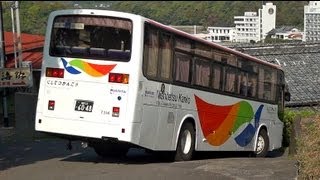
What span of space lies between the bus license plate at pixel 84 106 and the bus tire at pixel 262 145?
7368mm

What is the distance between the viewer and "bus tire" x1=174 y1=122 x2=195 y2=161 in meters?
12.8

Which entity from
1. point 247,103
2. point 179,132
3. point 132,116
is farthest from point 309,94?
point 132,116

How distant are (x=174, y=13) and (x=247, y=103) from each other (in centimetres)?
1448

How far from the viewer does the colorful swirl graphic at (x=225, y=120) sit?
13.7 meters

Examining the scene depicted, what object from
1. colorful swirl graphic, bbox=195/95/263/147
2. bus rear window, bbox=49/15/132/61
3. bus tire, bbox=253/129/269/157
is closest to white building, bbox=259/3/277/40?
bus tire, bbox=253/129/269/157

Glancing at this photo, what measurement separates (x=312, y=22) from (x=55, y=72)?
17.4 meters

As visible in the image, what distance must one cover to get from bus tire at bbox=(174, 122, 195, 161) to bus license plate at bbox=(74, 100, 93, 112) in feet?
7.48

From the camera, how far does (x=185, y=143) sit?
1310 centimetres

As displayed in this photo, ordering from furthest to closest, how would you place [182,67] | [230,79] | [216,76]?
[230,79]
[216,76]
[182,67]

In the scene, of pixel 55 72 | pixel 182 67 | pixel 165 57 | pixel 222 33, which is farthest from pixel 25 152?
pixel 222 33

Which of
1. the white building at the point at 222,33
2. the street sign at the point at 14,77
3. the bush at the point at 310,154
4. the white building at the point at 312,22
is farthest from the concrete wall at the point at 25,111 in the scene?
the bush at the point at 310,154

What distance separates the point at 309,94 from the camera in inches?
1032

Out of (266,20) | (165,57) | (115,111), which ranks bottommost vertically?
(115,111)

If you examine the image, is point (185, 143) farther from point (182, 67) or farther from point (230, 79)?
point (230, 79)
